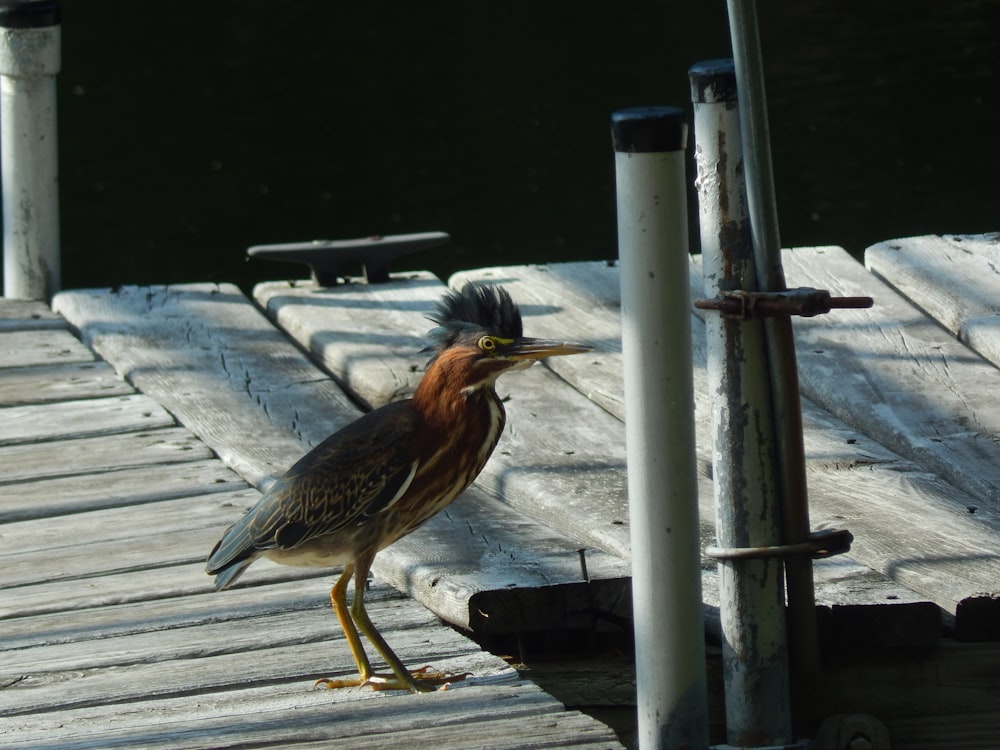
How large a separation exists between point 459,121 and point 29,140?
7.29 meters

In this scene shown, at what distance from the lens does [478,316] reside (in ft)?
10.8

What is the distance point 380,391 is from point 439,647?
4.69 ft

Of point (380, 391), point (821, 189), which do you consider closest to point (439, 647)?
point (380, 391)

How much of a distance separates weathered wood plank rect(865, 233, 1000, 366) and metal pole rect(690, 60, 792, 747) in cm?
181

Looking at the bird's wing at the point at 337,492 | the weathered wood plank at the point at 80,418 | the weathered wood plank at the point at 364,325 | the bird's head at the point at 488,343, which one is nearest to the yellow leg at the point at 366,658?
the bird's wing at the point at 337,492

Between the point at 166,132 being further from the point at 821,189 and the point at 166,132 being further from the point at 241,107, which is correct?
the point at 821,189

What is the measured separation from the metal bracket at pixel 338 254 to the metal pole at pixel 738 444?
276 cm

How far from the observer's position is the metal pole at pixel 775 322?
9.09 feet

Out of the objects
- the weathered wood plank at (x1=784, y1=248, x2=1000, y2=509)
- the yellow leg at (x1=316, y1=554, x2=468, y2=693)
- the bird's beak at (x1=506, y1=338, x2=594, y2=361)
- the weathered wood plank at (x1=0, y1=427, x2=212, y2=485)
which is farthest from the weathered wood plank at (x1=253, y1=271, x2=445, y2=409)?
the yellow leg at (x1=316, y1=554, x2=468, y2=693)

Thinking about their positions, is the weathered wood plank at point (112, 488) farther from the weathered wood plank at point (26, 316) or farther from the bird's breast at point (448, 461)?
the weathered wood plank at point (26, 316)

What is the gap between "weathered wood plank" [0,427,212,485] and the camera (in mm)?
4223

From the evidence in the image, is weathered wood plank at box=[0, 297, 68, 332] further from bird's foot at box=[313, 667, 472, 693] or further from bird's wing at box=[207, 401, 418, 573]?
bird's foot at box=[313, 667, 472, 693]

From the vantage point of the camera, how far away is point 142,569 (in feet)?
12.0

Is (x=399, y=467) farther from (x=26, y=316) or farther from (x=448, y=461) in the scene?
(x=26, y=316)
